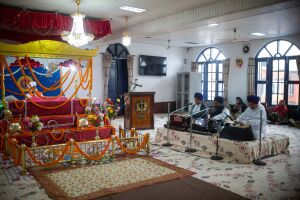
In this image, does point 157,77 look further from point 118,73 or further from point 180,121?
point 180,121

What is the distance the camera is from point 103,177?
438cm

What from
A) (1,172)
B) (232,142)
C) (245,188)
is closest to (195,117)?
(232,142)

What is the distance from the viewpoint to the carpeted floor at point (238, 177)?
3828 mm

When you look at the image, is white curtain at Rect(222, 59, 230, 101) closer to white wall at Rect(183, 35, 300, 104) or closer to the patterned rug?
white wall at Rect(183, 35, 300, 104)

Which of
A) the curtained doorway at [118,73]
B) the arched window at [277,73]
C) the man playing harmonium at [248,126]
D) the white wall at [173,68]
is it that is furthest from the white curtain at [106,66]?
the man playing harmonium at [248,126]

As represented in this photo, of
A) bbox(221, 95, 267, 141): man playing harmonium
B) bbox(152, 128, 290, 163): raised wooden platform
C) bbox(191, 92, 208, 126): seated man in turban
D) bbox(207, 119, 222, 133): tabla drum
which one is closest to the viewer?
bbox(152, 128, 290, 163): raised wooden platform

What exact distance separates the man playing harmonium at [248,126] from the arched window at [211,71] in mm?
6679

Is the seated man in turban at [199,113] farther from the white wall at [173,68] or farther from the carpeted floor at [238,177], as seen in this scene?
the white wall at [173,68]

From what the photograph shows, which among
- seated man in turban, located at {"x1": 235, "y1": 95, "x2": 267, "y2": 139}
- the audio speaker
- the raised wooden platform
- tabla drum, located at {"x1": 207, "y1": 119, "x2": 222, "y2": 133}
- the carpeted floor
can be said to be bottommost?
the carpeted floor

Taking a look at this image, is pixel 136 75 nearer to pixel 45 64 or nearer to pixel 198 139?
pixel 45 64

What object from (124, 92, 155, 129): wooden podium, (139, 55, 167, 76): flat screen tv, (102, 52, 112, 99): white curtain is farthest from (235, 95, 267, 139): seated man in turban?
(139, 55, 167, 76): flat screen tv

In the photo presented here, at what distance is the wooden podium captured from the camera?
825 centimetres

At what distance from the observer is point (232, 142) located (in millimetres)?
5500

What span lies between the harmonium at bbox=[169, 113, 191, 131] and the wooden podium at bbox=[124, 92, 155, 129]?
5.42ft
